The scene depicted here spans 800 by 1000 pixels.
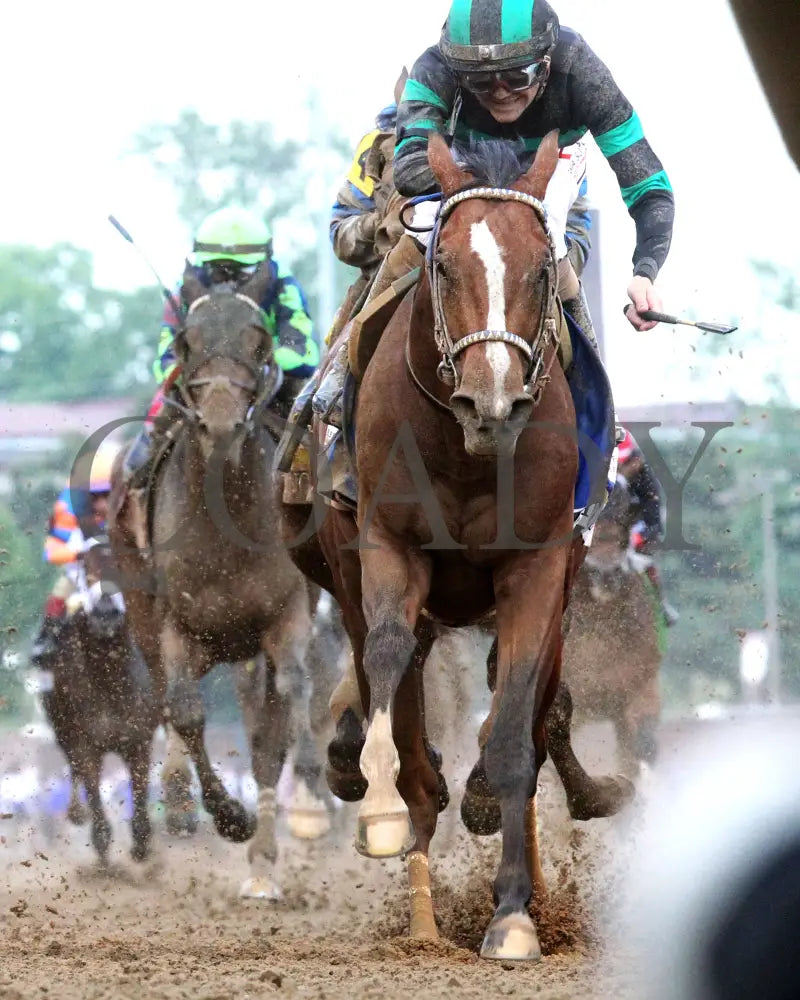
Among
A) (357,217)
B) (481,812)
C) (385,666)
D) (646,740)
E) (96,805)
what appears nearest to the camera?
(385,666)

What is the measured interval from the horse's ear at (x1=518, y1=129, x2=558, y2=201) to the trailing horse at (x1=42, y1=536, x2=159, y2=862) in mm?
5480

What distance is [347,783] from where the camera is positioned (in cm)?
639

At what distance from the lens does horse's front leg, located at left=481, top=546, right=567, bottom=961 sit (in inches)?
183

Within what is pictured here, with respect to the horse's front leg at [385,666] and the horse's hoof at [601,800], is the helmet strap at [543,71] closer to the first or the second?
the horse's front leg at [385,666]

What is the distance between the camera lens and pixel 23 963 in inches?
194

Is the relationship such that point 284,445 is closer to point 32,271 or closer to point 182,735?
point 182,735

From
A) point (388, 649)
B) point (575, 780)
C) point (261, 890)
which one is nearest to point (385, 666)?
point (388, 649)

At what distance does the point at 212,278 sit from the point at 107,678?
254 cm

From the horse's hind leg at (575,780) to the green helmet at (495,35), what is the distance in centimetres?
273

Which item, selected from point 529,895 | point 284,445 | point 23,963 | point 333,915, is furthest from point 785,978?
point 333,915

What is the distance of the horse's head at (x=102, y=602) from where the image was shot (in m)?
9.94

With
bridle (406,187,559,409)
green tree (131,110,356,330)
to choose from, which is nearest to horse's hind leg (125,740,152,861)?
bridle (406,187,559,409)

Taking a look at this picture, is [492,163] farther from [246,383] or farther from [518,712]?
[246,383]

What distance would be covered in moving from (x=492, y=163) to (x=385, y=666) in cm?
150
